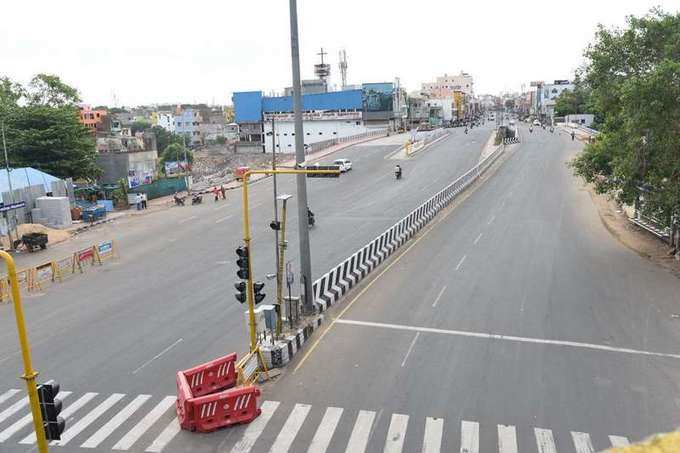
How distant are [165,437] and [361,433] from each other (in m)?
3.92

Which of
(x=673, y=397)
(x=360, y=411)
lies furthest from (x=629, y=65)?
(x=360, y=411)

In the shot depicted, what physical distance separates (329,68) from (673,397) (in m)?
156

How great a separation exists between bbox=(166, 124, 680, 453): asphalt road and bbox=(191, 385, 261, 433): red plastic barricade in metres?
0.29

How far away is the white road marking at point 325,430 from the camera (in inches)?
434

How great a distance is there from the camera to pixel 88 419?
1235 centimetres

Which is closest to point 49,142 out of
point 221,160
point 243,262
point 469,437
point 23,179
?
point 23,179

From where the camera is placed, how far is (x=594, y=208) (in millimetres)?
37656

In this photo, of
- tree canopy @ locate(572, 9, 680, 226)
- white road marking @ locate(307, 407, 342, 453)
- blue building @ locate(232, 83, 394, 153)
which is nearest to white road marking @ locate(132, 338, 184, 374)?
white road marking @ locate(307, 407, 342, 453)

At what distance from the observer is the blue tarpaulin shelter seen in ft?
121

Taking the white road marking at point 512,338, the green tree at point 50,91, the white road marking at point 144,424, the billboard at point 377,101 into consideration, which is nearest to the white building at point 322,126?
the billboard at point 377,101

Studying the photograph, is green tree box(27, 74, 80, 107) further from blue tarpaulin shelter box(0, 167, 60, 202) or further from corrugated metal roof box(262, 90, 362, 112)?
corrugated metal roof box(262, 90, 362, 112)

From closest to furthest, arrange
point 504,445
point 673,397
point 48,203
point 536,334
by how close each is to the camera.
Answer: point 504,445
point 673,397
point 536,334
point 48,203

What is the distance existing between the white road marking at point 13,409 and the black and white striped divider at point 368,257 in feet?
27.9

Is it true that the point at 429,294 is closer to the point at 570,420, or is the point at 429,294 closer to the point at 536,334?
the point at 536,334
